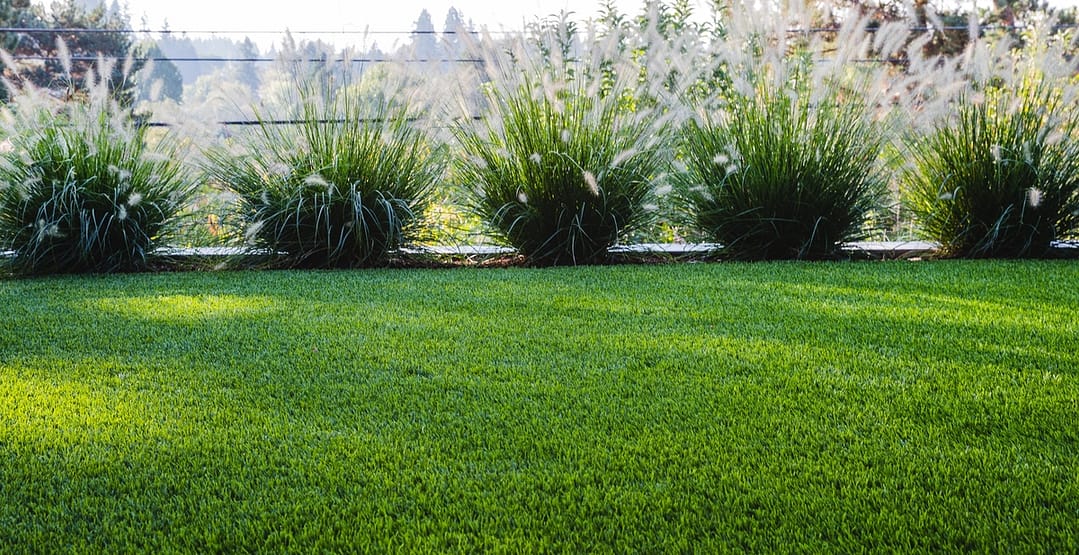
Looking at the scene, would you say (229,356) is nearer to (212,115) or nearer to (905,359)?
(905,359)

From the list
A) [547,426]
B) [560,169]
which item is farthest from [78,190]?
[547,426]

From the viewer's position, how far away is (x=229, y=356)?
1.98 metres

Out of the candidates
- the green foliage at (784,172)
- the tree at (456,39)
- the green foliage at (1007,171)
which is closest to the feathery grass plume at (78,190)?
the tree at (456,39)

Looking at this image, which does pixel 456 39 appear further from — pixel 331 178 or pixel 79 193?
pixel 79 193

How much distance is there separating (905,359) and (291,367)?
1.38 m

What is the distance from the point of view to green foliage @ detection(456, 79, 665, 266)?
3633 mm

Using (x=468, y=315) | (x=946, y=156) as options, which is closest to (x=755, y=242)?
(x=946, y=156)

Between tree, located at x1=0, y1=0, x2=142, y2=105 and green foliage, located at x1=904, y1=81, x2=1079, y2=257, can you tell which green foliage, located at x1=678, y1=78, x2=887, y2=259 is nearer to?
green foliage, located at x1=904, y1=81, x2=1079, y2=257

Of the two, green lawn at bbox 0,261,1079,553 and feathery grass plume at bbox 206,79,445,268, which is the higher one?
feathery grass plume at bbox 206,79,445,268

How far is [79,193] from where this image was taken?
359 cm

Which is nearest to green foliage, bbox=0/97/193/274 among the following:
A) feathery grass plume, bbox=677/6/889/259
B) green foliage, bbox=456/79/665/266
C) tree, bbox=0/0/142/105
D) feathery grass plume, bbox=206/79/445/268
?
feathery grass plume, bbox=206/79/445/268

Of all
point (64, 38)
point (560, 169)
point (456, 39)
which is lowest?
point (560, 169)

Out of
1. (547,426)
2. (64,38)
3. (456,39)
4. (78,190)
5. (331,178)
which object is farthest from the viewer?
(64,38)

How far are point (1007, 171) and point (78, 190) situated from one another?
4022mm
